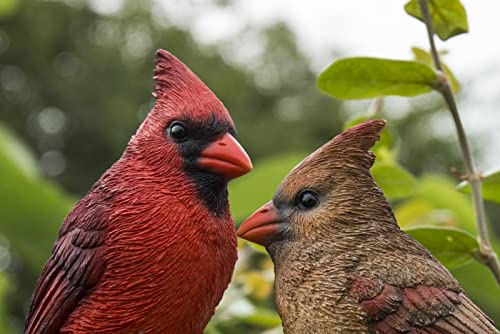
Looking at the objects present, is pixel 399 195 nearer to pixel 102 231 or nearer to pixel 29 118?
pixel 102 231

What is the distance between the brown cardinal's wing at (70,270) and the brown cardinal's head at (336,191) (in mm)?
170

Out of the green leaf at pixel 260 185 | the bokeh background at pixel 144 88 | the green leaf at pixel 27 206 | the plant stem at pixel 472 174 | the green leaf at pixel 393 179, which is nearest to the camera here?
the plant stem at pixel 472 174

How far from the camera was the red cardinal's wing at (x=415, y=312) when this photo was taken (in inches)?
24.6

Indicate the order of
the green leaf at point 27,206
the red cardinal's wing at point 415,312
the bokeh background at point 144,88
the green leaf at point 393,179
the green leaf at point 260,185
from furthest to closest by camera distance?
the bokeh background at point 144,88
the green leaf at point 27,206
the green leaf at point 260,185
the green leaf at point 393,179
the red cardinal's wing at point 415,312

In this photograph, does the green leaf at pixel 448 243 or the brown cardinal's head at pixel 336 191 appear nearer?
the brown cardinal's head at pixel 336 191

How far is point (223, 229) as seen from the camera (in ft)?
2.27

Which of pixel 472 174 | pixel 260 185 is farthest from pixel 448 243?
pixel 260 185

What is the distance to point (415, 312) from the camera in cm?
63

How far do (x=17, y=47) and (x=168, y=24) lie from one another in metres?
2.52

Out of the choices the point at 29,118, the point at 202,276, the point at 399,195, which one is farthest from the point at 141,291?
the point at 29,118

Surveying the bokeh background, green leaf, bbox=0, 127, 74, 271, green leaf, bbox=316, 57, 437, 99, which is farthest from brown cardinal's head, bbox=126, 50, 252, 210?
the bokeh background

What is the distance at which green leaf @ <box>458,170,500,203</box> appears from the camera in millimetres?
848

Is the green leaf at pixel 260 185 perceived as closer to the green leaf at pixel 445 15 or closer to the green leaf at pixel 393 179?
the green leaf at pixel 393 179

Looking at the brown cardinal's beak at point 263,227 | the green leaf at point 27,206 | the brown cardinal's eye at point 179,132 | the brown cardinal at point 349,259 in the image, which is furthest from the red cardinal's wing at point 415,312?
the green leaf at point 27,206
